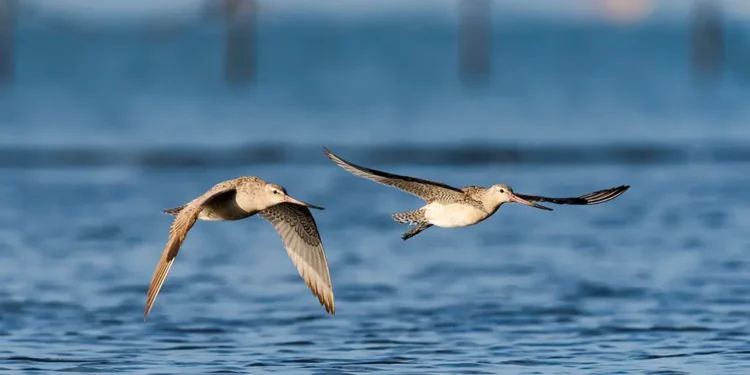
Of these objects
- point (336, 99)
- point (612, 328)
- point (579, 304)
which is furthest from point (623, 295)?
point (336, 99)

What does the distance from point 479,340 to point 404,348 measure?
0.81 m

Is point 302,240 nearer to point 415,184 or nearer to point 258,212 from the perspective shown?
point 258,212

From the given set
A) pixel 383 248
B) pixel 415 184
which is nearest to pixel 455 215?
pixel 415 184

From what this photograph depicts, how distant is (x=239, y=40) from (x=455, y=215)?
91.9m

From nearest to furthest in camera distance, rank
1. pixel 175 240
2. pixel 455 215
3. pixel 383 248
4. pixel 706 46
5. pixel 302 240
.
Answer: pixel 175 240, pixel 455 215, pixel 302 240, pixel 383 248, pixel 706 46

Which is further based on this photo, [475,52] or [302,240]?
[475,52]

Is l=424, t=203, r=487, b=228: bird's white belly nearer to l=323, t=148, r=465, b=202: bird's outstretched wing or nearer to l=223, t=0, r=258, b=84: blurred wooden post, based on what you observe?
l=323, t=148, r=465, b=202: bird's outstretched wing

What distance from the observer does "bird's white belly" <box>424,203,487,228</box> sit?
1304 cm

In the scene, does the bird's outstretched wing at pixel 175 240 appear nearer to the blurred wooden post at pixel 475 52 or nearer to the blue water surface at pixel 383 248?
the blue water surface at pixel 383 248

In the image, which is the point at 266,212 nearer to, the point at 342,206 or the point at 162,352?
the point at 162,352

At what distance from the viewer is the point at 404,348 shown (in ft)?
50.1

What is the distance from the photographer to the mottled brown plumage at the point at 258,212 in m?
12.0

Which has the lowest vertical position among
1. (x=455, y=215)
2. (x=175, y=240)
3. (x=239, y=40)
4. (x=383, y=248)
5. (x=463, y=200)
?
(x=175, y=240)

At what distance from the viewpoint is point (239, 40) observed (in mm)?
104125
